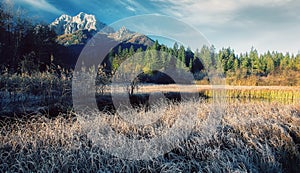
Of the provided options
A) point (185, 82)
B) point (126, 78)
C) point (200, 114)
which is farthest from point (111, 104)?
point (185, 82)

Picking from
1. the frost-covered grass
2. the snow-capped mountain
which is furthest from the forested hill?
the snow-capped mountain

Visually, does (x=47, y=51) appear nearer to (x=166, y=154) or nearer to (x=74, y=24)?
(x=166, y=154)

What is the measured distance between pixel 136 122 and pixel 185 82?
996cm

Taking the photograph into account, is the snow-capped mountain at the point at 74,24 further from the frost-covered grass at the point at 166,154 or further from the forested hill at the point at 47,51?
the frost-covered grass at the point at 166,154

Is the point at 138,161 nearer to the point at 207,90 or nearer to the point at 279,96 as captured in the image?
the point at 207,90

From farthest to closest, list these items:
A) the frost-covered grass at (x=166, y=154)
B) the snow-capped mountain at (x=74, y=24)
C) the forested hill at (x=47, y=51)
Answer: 1. the snow-capped mountain at (x=74, y=24)
2. the forested hill at (x=47, y=51)
3. the frost-covered grass at (x=166, y=154)

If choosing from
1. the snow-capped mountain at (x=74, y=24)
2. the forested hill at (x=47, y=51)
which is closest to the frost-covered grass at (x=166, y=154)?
the forested hill at (x=47, y=51)

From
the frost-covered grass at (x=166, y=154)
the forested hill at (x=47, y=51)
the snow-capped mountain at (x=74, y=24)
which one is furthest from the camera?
the snow-capped mountain at (x=74, y=24)

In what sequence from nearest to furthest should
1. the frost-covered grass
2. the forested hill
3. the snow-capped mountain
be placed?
1. the frost-covered grass
2. the forested hill
3. the snow-capped mountain

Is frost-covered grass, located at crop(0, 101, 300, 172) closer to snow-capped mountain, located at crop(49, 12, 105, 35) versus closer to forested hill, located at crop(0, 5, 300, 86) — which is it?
forested hill, located at crop(0, 5, 300, 86)

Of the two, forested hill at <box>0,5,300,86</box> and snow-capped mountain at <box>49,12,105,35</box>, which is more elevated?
snow-capped mountain at <box>49,12,105,35</box>

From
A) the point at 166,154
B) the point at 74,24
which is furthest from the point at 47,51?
the point at 74,24

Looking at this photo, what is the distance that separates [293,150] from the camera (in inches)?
132

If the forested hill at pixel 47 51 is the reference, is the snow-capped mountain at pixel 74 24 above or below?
above
